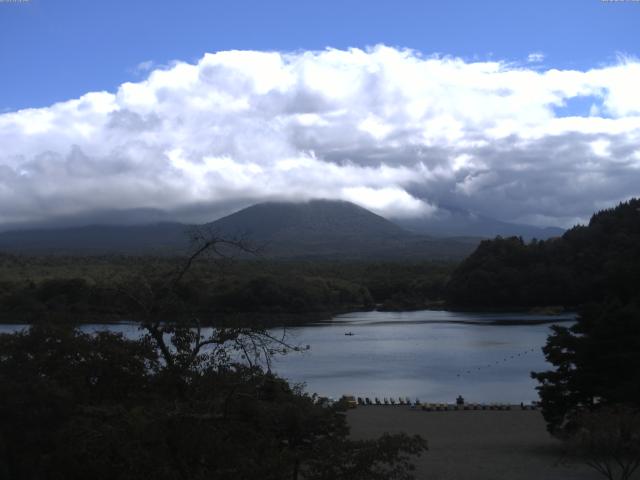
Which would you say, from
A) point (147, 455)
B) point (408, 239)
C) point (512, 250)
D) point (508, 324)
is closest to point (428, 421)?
point (147, 455)

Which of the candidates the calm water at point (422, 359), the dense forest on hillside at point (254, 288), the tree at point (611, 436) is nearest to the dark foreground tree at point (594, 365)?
the tree at point (611, 436)

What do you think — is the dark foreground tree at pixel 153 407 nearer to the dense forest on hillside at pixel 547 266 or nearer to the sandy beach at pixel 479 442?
the sandy beach at pixel 479 442

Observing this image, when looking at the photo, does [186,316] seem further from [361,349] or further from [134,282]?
[361,349]

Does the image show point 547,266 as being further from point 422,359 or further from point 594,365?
point 594,365

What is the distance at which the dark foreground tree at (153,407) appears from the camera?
5570 millimetres

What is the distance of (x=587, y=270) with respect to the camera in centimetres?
6475

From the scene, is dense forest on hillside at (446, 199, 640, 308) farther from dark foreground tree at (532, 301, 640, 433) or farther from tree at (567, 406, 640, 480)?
tree at (567, 406, 640, 480)

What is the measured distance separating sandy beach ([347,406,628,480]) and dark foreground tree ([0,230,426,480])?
7762 mm

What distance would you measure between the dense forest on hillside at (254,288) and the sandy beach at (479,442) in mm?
4349

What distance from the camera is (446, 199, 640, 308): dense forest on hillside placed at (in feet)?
212

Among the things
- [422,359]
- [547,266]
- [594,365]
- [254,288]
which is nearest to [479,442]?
[594,365]

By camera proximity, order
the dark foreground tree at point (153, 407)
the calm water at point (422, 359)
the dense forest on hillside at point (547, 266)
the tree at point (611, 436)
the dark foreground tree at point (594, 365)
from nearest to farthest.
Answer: the dark foreground tree at point (153, 407) → the tree at point (611, 436) → the dark foreground tree at point (594, 365) → the calm water at point (422, 359) → the dense forest on hillside at point (547, 266)

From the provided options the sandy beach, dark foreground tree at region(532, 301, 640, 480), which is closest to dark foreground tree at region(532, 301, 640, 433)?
dark foreground tree at region(532, 301, 640, 480)

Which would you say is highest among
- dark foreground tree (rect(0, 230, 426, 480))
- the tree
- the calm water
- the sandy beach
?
dark foreground tree (rect(0, 230, 426, 480))
